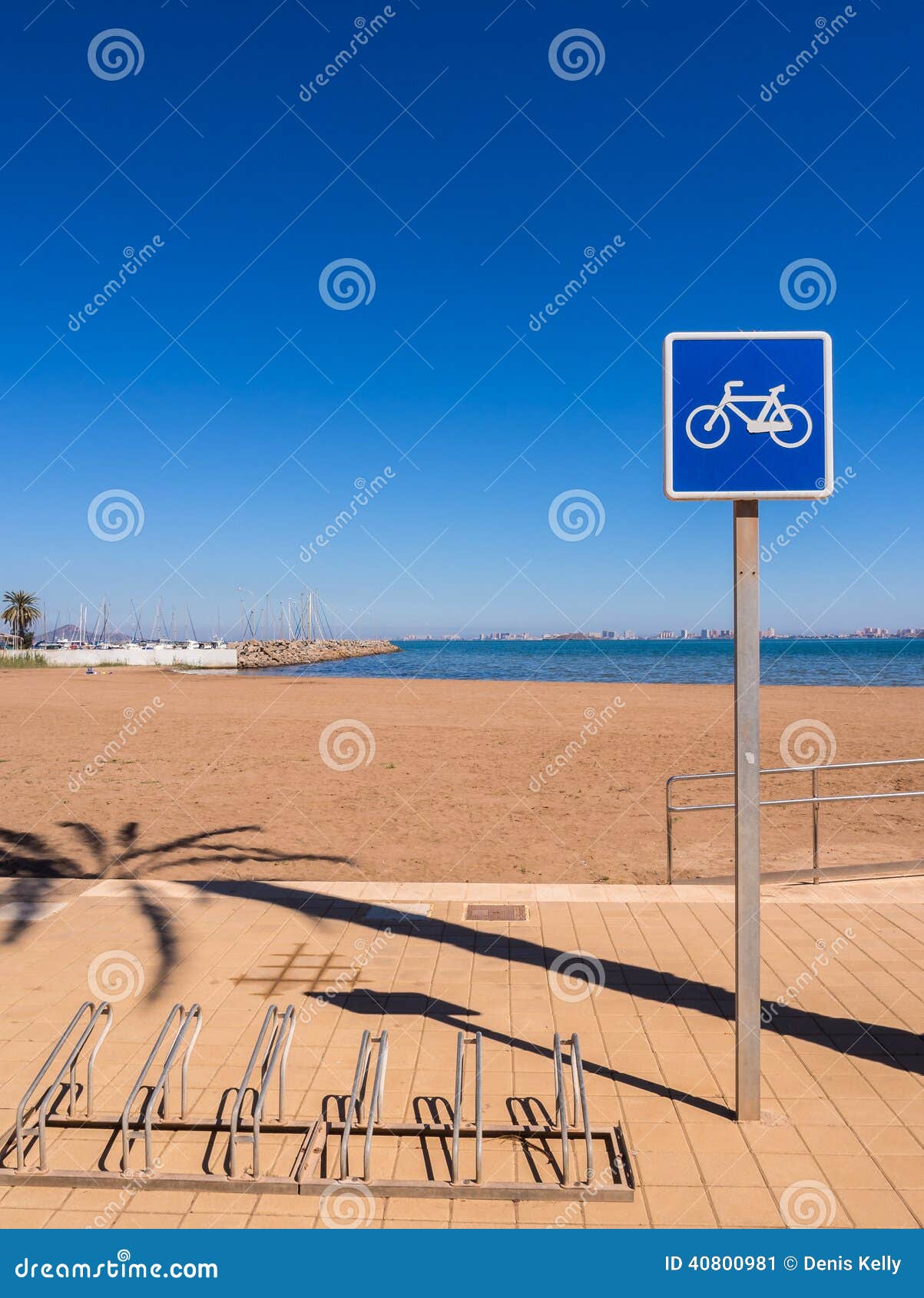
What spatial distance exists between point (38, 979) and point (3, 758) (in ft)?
37.1

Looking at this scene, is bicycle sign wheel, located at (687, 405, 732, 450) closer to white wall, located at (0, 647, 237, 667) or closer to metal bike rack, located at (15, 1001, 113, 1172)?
metal bike rack, located at (15, 1001, 113, 1172)

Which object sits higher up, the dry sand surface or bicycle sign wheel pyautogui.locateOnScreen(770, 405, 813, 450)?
bicycle sign wheel pyautogui.locateOnScreen(770, 405, 813, 450)

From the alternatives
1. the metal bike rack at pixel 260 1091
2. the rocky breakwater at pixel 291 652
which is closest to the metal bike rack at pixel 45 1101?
the metal bike rack at pixel 260 1091

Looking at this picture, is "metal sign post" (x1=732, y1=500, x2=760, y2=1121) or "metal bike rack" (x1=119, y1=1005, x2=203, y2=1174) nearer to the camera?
"metal bike rack" (x1=119, y1=1005, x2=203, y2=1174)

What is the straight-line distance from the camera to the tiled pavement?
3.14 meters

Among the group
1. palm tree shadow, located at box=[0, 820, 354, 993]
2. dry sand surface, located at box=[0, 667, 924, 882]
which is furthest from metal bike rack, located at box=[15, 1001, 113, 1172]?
dry sand surface, located at box=[0, 667, 924, 882]

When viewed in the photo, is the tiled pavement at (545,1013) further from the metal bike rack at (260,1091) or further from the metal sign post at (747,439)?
the metal sign post at (747,439)

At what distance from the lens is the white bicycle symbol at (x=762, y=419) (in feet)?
11.6

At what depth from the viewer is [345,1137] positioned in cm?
326

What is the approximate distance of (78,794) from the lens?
1195 cm

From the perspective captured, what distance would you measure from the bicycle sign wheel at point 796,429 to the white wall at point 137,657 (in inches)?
2150

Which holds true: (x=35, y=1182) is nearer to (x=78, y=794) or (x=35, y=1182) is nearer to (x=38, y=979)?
(x=38, y=979)

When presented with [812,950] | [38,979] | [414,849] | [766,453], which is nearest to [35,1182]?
[38,979]

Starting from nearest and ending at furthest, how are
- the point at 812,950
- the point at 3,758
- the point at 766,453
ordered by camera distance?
the point at 766,453 < the point at 812,950 < the point at 3,758
